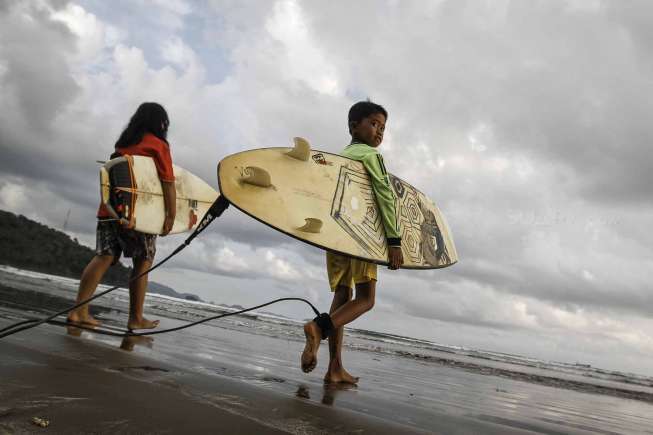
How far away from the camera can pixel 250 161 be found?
3.01m

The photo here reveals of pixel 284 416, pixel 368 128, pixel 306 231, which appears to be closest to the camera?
pixel 284 416

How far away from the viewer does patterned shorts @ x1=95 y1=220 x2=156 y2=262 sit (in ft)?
12.7

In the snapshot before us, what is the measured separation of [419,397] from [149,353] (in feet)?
6.42

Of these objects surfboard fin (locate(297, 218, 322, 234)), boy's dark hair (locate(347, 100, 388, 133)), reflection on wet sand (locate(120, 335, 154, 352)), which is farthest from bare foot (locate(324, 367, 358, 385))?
boy's dark hair (locate(347, 100, 388, 133))

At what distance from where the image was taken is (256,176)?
2.89 metres

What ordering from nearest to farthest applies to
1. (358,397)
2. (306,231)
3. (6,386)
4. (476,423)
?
(6,386)
(476,423)
(358,397)
(306,231)

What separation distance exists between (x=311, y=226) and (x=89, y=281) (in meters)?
2.09

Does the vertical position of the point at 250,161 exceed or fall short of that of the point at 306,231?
it exceeds it

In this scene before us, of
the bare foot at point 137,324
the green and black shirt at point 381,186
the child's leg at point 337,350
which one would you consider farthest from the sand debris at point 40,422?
the bare foot at point 137,324

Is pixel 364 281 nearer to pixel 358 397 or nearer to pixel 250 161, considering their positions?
pixel 358 397

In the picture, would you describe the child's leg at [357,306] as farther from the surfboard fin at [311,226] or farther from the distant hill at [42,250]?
the distant hill at [42,250]

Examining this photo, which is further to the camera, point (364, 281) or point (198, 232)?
point (364, 281)

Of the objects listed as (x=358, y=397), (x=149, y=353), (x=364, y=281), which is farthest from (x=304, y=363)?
(x=149, y=353)

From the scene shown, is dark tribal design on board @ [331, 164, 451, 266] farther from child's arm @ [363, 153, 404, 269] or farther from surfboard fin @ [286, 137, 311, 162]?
surfboard fin @ [286, 137, 311, 162]
